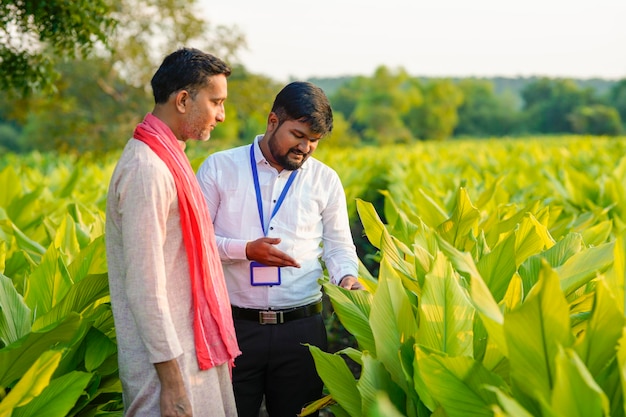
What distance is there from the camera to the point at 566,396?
1557 mm

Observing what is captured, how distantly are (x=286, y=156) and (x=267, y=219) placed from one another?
29 centimetres

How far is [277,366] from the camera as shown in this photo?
9.92 ft

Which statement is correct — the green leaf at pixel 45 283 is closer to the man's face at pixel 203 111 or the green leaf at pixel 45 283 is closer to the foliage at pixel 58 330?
the foliage at pixel 58 330

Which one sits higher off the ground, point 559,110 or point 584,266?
point 584,266

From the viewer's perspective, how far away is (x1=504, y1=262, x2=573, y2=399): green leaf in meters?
1.64

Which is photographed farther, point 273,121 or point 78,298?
point 273,121

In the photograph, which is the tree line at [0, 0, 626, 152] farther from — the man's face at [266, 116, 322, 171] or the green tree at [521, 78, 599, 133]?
the green tree at [521, 78, 599, 133]

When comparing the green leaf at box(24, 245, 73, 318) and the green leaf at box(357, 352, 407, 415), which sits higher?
the green leaf at box(24, 245, 73, 318)

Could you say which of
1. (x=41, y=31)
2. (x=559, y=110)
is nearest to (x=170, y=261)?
(x=41, y=31)

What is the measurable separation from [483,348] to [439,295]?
0.78 feet

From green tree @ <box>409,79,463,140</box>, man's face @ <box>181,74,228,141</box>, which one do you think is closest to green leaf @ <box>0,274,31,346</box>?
man's face @ <box>181,74,228,141</box>

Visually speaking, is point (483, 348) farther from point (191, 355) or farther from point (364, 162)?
point (364, 162)

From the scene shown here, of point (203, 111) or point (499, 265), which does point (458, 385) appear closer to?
point (499, 265)

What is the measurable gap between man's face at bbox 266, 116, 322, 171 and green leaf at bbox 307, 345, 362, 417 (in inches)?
32.6
